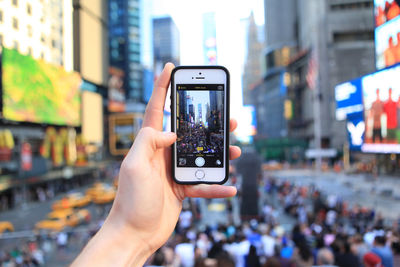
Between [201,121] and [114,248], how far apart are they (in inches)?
45.4

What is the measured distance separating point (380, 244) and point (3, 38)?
2670cm

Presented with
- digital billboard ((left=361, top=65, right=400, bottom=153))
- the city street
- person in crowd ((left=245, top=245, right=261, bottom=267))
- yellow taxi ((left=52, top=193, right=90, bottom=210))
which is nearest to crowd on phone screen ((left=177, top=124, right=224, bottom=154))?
person in crowd ((left=245, top=245, right=261, bottom=267))

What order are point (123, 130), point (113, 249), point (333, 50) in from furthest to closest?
point (123, 130), point (333, 50), point (113, 249)

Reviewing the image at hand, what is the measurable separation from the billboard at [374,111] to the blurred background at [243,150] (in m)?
0.05

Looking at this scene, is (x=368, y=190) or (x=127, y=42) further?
(x=127, y=42)

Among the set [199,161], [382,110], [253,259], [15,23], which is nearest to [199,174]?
[199,161]

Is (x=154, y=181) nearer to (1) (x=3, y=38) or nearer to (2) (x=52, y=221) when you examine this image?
(2) (x=52, y=221)

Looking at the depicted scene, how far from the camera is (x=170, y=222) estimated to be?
6.81 ft

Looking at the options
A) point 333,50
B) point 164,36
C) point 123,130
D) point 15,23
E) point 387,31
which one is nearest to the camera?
point 387,31

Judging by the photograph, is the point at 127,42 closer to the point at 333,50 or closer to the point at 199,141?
the point at 333,50

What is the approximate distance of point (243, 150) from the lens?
1873cm

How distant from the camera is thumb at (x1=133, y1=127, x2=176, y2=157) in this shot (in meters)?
1.95

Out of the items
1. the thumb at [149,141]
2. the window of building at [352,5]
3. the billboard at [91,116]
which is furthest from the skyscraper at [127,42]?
the thumb at [149,141]

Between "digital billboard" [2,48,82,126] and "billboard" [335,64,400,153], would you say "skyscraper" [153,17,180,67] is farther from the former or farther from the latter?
"billboard" [335,64,400,153]
